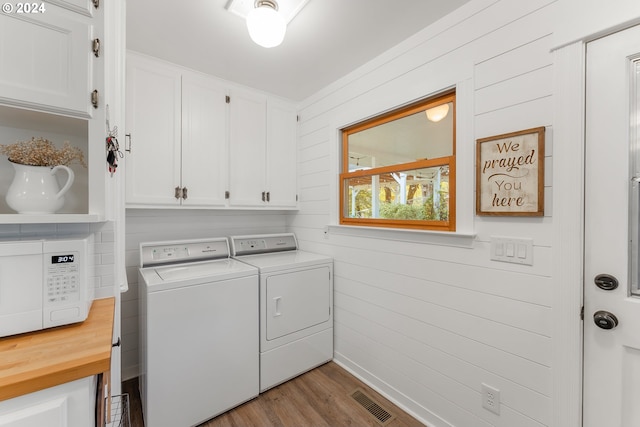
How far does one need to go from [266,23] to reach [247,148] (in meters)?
1.22

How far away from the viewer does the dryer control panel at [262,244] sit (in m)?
2.48

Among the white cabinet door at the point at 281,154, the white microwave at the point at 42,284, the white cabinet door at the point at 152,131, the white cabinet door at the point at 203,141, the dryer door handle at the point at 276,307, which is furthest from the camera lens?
the white cabinet door at the point at 281,154

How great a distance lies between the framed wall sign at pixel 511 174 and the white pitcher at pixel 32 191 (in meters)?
1.95

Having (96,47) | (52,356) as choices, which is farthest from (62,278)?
(96,47)

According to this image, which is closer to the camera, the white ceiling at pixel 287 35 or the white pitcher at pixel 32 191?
the white pitcher at pixel 32 191

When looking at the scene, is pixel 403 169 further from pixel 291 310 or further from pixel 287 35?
pixel 291 310

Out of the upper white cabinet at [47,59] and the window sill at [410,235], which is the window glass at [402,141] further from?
the upper white cabinet at [47,59]

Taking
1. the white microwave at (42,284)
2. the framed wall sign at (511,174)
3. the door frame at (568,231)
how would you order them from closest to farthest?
1. the white microwave at (42,284)
2. the door frame at (568,231)
3. the framed wall sign at (511,174)

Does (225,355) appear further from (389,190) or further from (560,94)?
(560,94)

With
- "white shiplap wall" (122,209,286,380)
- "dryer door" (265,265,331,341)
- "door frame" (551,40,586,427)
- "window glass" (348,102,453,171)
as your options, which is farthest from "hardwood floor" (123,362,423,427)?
"window glass" (348,102,453,171)

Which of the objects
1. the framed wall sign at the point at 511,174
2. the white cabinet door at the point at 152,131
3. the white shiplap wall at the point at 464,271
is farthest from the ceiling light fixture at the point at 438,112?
the white cabinet door at the point at 152,131

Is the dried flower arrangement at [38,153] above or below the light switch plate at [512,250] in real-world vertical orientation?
above

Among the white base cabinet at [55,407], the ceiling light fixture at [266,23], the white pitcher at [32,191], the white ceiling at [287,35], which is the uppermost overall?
the white ceiling at [287,35]

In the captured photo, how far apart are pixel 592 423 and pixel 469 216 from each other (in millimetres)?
1009
